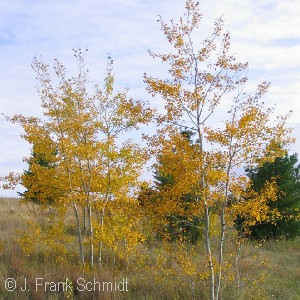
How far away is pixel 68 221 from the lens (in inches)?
790

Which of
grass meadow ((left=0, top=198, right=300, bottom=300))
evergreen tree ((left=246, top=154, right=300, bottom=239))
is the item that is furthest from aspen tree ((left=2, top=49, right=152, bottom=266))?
evergreen tree ((left=246, top=154, right=300, bottom=239))

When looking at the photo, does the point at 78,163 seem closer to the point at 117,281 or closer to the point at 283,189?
the point at 117,281

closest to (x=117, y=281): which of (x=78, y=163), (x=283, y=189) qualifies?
(x=78, y=163)

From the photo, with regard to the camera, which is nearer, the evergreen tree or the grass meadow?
the grass meadow

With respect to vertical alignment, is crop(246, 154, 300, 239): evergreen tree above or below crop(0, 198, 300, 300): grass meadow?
above


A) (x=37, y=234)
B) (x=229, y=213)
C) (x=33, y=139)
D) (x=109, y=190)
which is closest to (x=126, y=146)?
(x=109, y=190)

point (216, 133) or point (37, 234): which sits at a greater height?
point (216, 133)

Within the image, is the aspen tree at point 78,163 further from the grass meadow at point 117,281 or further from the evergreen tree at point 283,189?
the evergreen tree at point 283,189

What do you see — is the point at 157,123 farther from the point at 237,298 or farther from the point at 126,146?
the point at 237,298

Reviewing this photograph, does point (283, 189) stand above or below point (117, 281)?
above

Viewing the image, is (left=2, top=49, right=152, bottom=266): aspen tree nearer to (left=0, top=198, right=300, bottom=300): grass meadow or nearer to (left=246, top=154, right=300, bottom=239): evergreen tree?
(left=0, top=198, right=300, bottom=300): grass meadow

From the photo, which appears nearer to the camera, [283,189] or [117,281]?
[117,281]

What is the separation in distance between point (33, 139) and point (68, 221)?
28.5 ft

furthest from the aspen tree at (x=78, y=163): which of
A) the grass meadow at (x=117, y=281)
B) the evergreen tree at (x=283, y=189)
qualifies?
the evergreen tree at (x=283, y=189)
